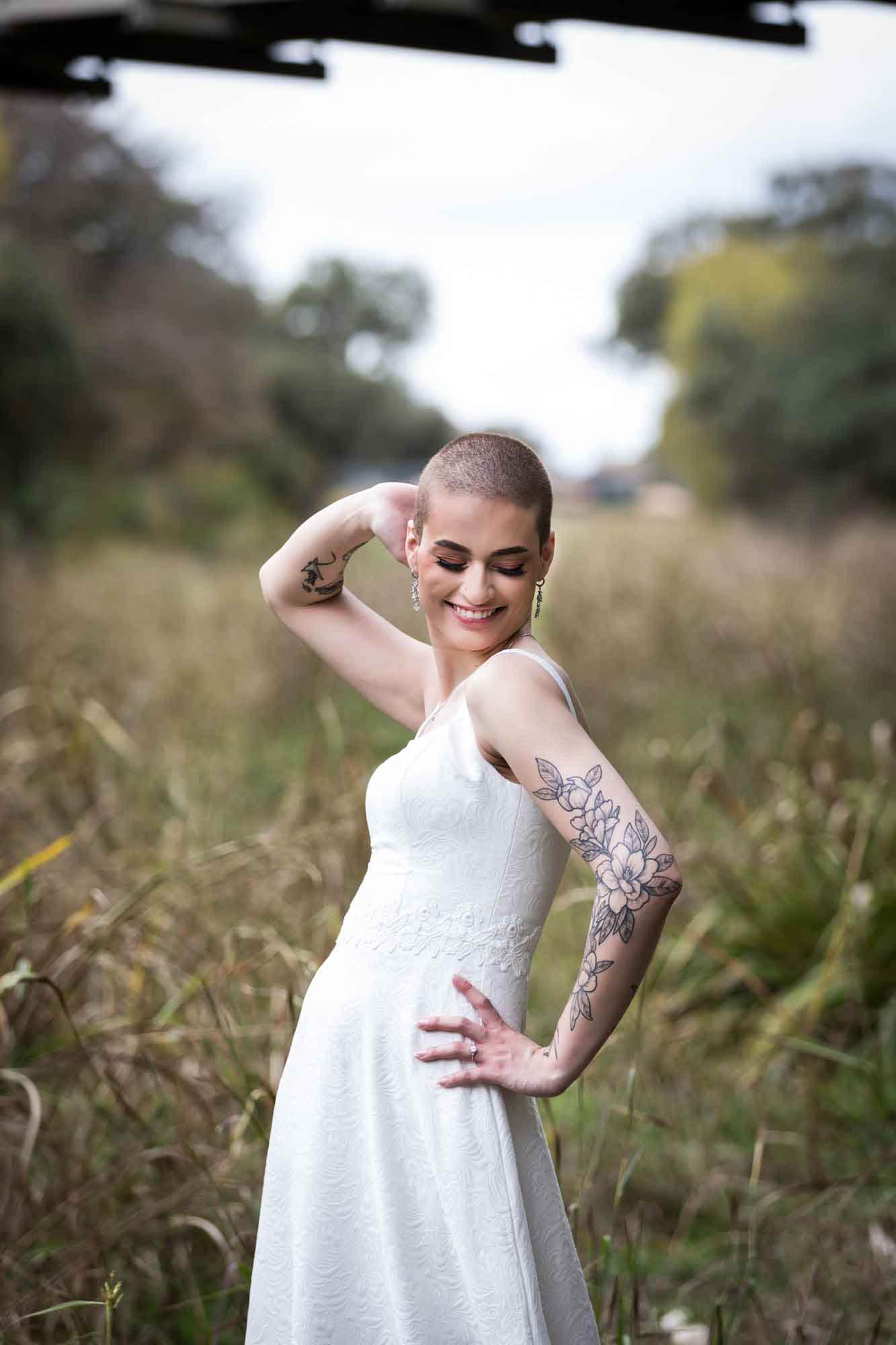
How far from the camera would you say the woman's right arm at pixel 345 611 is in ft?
5.99

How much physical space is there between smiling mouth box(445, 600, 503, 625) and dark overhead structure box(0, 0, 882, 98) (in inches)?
106

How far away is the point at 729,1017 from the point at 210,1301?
212cm

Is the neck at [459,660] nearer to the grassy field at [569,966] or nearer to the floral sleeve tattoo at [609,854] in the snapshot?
the floral sleeve tattoo at [609,854]

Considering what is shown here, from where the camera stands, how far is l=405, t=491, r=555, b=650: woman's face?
155 centimetres

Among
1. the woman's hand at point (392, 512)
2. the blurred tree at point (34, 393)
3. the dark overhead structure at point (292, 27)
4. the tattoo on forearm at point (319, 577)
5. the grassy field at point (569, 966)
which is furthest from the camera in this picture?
the blurred tree at point (34, 393)

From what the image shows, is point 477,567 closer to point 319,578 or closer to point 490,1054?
point 319,578

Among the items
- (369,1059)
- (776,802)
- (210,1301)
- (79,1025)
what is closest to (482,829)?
(369,1059)

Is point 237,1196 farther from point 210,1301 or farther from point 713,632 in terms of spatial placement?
point 713,632

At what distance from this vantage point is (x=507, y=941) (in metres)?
1.60

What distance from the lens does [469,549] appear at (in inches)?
61.4

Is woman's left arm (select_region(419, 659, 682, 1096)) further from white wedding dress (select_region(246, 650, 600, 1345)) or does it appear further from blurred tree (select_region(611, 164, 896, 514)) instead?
blurred tree (select_region(611, 164, 896, 514))

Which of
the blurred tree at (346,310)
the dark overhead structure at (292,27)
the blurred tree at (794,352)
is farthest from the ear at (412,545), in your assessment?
the blurred tree at (346,310)

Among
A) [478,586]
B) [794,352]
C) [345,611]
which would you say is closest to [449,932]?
[478,586]

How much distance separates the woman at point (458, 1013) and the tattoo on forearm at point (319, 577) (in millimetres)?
234
